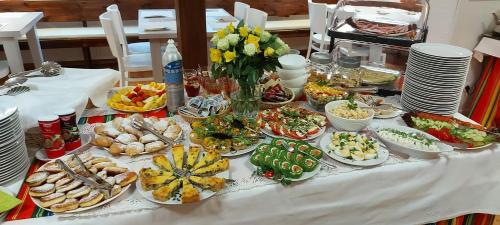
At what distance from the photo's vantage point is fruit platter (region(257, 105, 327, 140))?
1072 millimetres

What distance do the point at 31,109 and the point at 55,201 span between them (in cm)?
34

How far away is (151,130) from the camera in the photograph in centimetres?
105

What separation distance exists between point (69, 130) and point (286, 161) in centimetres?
58

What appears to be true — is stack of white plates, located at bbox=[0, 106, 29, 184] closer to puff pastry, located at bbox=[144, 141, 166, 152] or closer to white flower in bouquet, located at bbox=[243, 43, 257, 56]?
puff pastry, located at bbox=[144, 141, 166, 152]

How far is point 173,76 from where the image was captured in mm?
1150

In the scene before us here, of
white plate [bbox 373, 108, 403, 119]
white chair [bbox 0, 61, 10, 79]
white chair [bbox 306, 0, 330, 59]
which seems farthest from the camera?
white chair [bbox 306, 0, 330, 59]

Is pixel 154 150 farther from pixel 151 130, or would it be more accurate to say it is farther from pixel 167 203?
pixel 167 203

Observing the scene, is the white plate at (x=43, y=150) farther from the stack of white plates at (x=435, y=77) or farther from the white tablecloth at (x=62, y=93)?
the stack of white plates at (x=435, y=77)

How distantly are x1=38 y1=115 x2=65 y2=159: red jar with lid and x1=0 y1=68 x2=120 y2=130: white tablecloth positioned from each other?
0.22 feet

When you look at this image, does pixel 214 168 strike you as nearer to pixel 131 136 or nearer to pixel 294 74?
pixel 131 136

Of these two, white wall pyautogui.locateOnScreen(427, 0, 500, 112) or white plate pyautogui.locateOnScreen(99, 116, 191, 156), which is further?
white wall pyautogui.locateOnScreen(427, 0, 500, 112)

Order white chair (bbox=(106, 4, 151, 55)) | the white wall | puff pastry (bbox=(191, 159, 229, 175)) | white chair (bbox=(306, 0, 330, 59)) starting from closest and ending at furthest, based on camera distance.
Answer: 1. puff pastry (bbox=(191, 159, 229, 175))
2. the white wall
3. white chair (bbox=(106, 4, 151, 55))
4. white chair (bbox=(306, 0, 330, 59))

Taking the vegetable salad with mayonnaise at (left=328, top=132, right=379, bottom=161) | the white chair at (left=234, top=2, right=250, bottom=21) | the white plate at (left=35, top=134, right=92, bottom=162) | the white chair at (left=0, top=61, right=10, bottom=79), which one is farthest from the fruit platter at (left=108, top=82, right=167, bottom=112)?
the white chair at (left=234, top=2, right=250, bottom=21)

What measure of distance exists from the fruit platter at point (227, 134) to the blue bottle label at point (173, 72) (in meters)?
0.17
